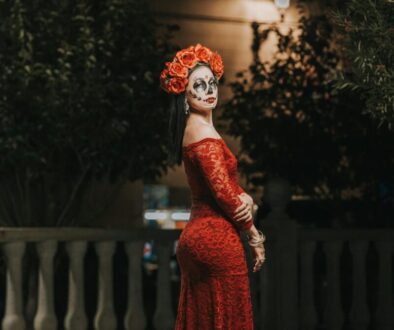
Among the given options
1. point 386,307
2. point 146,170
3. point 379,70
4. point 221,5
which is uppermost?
point 221,5

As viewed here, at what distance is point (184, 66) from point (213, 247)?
3.29 feet

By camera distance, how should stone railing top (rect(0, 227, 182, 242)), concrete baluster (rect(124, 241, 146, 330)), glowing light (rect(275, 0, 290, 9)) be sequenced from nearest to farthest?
stone railing top (rect(0, 227, 182, 242)), concrete baluster (rect(124, 241, 146, 330)), glowing light (rect(275, 0, 290, 9))

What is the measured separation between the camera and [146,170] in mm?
9109

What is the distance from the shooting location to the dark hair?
18.2 ft

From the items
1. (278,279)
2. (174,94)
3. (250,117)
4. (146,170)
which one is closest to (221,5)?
(250,117)

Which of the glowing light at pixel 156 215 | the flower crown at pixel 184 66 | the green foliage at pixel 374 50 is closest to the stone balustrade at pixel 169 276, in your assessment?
the green foliage at pixel 374 50

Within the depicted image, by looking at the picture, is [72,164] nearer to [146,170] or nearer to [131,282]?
[146,170]

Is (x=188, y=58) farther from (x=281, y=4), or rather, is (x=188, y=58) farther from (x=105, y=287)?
(x=281, y=4)

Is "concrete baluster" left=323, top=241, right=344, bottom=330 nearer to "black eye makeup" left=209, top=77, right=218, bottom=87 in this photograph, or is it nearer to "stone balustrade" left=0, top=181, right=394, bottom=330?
"stone balustrade" left=0, top=181, right=394, bottom=330

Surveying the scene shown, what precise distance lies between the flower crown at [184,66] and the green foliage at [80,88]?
2.72 metres

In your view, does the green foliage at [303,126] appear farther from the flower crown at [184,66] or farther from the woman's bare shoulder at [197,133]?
the woman's bare shoulder at [197,133]

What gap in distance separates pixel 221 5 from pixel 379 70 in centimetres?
550

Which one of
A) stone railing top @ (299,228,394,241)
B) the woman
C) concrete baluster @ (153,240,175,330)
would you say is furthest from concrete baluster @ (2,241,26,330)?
stone railing top @ (299,228,394,241)

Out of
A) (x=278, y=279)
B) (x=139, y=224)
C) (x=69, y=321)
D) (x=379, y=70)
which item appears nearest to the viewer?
(x=379, y=70)
